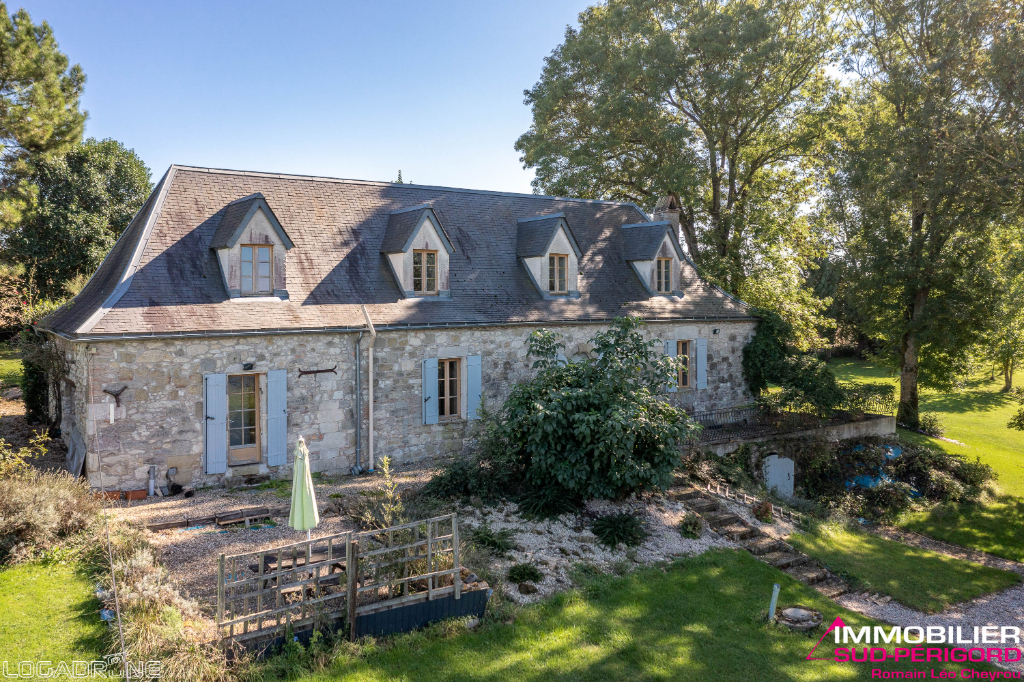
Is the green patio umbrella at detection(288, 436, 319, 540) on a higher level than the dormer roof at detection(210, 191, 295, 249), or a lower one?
lower

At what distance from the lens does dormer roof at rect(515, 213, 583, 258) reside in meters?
18.0

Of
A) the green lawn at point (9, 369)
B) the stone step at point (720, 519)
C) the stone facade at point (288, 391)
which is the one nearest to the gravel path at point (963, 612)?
the stone step at point (720, 519)

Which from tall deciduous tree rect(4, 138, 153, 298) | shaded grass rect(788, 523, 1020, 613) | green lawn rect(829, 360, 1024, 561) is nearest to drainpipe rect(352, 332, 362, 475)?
shaded grass rect(788, 523, 1020, 613)

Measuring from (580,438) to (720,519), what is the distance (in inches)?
141

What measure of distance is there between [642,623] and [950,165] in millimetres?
16146

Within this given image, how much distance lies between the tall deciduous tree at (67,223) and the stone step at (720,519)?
93.5 ft

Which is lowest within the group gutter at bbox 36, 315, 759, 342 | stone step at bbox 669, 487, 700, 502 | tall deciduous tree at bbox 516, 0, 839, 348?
stone step at bbox 669, 487, 700, 502

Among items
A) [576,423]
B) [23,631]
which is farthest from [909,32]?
[23,631]

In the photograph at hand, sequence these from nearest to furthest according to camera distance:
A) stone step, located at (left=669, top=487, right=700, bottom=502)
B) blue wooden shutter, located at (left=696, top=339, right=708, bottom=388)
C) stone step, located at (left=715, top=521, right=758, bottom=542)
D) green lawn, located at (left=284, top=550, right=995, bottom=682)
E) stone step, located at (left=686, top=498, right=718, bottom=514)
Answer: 1. green lawn, located at (left=284, top=550, right=995, bottom=682)
2. stone step, located at (left=715, top=521, right=758, bottom=542)
3. stone step, located at (left=686, top=498, right=718, bottom=514)
4. stone step, located at (left=669, top=487, right=700, bottom=502)
5. blue wooden shutter, located at (left=696, top=339, right=708, bottom=388)

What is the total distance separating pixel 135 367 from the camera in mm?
11930

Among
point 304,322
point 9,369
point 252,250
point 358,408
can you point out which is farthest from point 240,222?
point 9,369

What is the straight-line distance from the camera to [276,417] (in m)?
13.3

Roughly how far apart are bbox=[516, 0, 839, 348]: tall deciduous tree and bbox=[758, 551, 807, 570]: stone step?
1417cm

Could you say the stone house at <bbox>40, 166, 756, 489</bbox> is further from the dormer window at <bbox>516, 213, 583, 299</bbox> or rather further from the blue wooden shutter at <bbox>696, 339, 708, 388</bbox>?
the blue wooden shutter at <bbox>696, 339, 708, 388</bbox>
